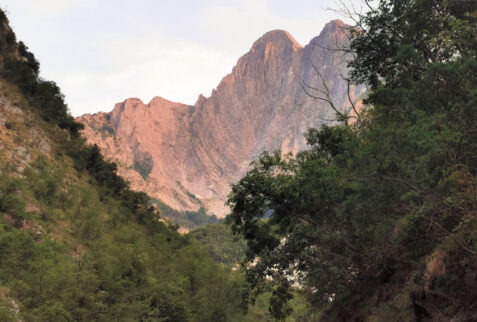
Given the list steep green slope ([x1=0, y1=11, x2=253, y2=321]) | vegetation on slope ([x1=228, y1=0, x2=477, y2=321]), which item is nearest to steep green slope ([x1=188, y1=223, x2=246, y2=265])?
steep green slope ([x1=0, y1=11, x2=253, y2=321])

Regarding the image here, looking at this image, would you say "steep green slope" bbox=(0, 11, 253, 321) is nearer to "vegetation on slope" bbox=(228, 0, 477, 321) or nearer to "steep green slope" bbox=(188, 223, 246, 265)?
"vegetation on slope" bbox=(228, 0, 477, 321)

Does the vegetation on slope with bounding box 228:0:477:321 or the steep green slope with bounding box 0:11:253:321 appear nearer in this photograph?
the vegetation on slope with bounding box 228:0:477:321

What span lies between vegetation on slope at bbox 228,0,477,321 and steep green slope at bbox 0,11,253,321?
6279 mm

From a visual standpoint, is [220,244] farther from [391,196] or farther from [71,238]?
[391,196]

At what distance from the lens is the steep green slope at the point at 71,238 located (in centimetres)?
1253

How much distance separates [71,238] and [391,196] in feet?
48.7

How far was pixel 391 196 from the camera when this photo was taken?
12.1 metres

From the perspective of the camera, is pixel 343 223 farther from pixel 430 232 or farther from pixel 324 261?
pixel 430 232

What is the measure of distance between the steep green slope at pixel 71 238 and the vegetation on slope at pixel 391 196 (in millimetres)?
6279

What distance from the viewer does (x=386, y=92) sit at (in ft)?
70.1

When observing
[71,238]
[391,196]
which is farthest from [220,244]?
[391,196]

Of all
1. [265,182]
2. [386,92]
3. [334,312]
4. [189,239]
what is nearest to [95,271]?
[265,182]

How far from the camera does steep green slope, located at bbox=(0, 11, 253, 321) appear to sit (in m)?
12.5

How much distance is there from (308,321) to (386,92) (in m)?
13.8
